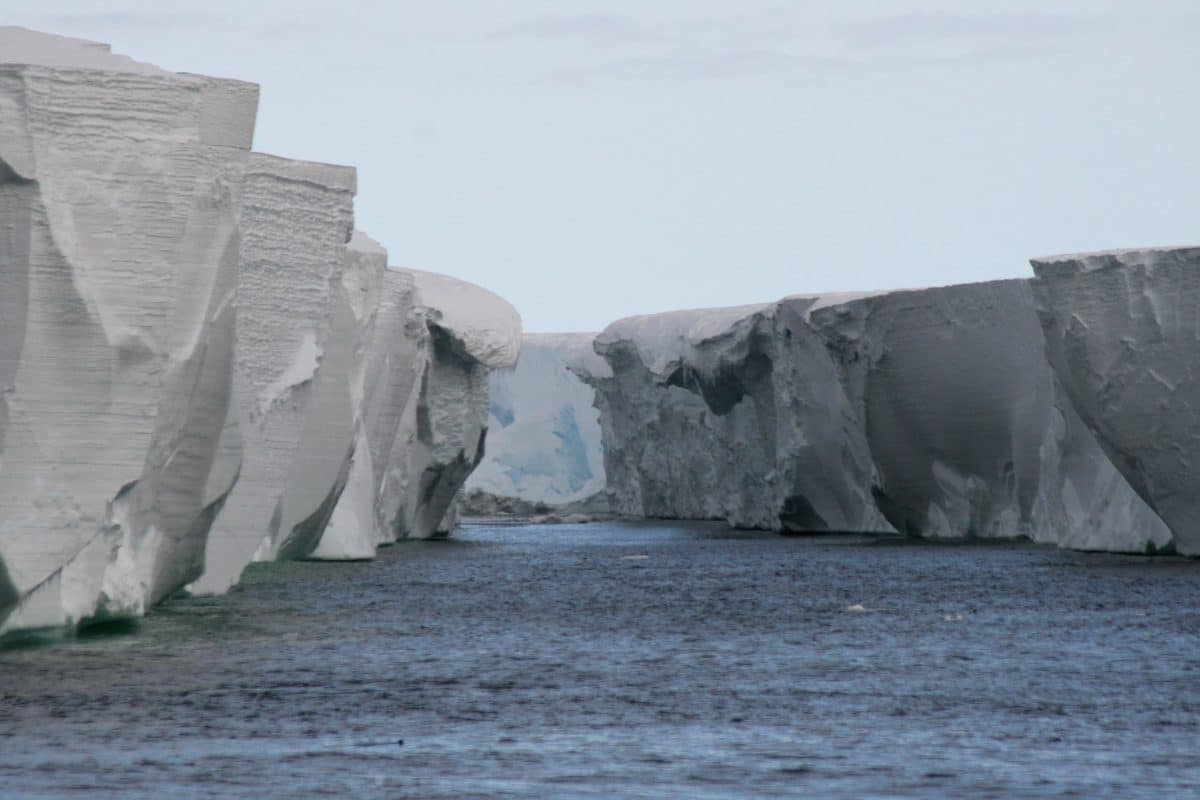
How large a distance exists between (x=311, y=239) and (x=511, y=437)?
1956 inches

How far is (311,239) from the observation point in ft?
57.9

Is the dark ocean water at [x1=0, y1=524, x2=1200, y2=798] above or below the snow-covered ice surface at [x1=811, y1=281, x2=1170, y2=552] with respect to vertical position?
below

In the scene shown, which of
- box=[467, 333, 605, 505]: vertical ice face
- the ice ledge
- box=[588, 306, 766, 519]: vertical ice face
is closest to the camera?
the ice ledge

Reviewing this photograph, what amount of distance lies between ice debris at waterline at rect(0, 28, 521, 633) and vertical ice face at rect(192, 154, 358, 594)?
20mm

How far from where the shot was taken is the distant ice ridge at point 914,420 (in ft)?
77.4

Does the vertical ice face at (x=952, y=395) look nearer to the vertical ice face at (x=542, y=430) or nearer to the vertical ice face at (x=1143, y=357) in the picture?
the vertical ice face at (x=1143, y=357)

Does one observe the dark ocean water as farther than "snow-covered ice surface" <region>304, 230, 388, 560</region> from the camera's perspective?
No

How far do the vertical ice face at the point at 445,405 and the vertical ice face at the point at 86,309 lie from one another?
16.8 meters

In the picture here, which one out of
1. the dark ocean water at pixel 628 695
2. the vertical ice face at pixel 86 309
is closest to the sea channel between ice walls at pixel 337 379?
the vertical ice face at pixel 86 309

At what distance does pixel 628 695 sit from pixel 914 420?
17.1 m

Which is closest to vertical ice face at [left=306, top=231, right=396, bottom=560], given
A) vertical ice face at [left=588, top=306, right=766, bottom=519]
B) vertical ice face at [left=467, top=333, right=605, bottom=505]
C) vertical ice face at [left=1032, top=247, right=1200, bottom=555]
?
vertical ice face at [left=1032, top=247, right=1200, bottom=555]

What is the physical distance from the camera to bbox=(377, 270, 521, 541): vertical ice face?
29.3m

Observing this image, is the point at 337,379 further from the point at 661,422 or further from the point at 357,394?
the point at 661,422

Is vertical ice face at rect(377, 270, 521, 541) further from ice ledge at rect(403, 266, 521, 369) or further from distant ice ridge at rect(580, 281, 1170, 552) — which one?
distant ice ridge at rect(580, 281, 1170, 552)
